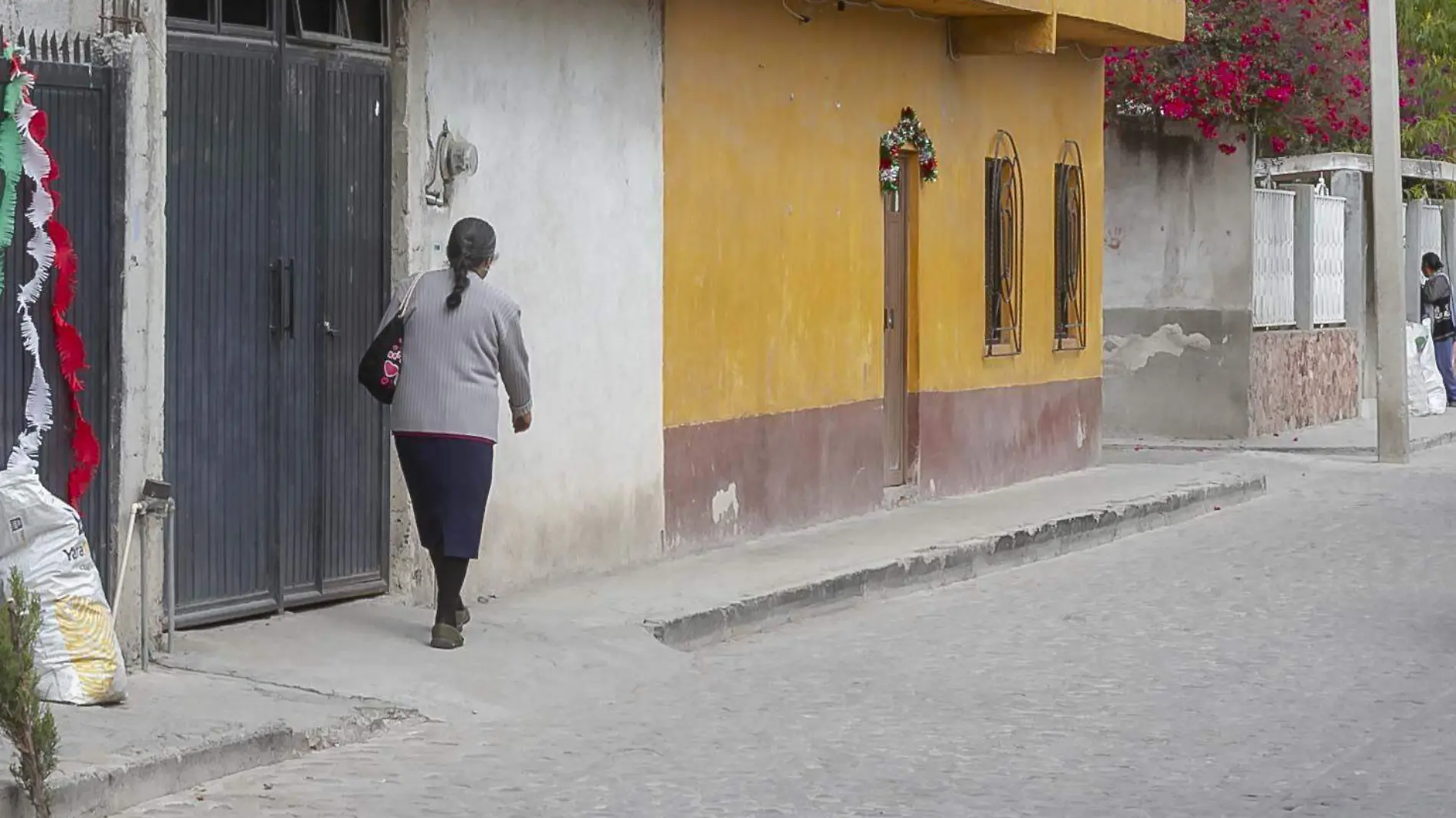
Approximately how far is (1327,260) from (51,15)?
64.5 feet

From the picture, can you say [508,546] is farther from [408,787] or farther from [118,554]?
[408,787]

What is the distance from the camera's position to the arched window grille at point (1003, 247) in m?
17.2

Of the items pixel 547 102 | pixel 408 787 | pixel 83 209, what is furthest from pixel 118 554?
pixel 547 102

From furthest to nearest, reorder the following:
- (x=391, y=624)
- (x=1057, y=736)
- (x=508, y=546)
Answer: (x=508, y=546)
(x=391, y=624)
(x=1057, y=736)

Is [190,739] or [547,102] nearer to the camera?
[190,739]

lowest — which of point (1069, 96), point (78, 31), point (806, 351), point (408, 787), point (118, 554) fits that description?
point (408, 787)

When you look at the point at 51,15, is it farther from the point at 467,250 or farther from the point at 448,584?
the point at 448,584

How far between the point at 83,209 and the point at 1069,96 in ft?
37.7

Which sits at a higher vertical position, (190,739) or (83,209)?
(83,209)

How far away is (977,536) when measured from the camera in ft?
45.2

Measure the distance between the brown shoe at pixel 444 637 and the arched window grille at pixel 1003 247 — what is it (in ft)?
26.9

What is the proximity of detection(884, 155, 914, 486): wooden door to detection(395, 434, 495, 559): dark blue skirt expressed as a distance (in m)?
6.48

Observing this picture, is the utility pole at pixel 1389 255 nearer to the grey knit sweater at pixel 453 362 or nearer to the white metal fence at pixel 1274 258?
the white metal fence at pixel 1274 258

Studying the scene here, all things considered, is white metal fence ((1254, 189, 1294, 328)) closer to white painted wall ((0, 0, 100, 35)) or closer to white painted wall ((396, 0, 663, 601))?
white painted wall ((396, 0, 663, 601))
